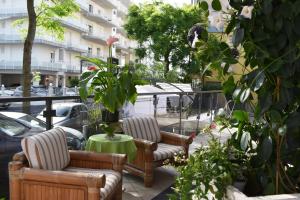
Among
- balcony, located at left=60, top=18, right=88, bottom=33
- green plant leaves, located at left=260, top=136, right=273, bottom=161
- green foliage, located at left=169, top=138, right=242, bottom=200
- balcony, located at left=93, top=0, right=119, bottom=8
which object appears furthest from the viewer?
balcony, located at left=93, top=0, right=119, bottom=8

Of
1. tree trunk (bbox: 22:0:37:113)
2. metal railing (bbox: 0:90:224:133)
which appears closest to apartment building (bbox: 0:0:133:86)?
tree trunk (bbox: 22:0:37:113)

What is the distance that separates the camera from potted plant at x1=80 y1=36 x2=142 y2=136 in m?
4.12

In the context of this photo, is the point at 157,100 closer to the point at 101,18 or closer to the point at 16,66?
the point at 16,66

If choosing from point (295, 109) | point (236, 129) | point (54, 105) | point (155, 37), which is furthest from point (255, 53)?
point (155, 37)

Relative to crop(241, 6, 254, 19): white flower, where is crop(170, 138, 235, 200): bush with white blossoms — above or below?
below

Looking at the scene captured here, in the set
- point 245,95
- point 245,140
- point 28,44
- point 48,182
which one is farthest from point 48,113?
point 28,44

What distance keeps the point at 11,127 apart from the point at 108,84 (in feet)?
3.81

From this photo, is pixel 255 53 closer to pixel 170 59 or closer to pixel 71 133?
pixel 71 133

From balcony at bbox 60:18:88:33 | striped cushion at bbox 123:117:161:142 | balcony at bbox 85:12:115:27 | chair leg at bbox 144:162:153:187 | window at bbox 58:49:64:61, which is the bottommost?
chair leg at bbox 144:162:153:187

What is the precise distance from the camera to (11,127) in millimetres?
3881

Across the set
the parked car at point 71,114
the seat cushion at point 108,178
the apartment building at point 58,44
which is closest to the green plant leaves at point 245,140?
the seat cushion at point 108,178

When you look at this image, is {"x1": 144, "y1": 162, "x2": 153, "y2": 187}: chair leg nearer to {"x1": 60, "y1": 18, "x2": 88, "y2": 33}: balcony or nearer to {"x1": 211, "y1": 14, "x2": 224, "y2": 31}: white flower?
{"x1": 211, "y1": 14, "x2": 224, "y2": 31}: white flower

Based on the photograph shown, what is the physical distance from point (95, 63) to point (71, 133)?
1.23 m

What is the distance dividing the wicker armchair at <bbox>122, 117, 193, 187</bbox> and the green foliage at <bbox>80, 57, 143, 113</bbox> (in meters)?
0.70
